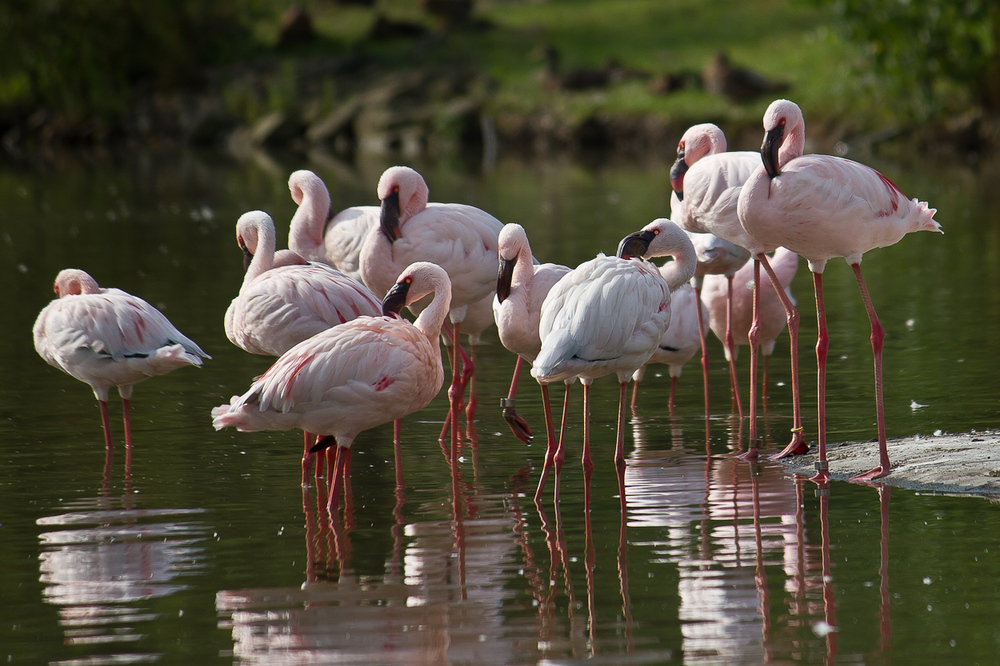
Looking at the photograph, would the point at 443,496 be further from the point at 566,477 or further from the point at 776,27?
the point at 776,27

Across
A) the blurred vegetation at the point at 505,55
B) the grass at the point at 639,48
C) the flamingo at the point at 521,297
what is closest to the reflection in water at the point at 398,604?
the flamingo at the point at 521,297

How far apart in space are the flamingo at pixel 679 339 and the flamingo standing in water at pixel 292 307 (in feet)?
6.88

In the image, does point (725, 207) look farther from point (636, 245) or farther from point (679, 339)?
point (679, 339)

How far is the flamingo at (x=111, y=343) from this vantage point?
7.61 m

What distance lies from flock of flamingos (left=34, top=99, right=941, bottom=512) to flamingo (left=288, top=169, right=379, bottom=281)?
15 millimetres

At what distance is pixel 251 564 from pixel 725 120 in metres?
29.3

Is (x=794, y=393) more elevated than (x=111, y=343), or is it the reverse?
(x=111, y=343)

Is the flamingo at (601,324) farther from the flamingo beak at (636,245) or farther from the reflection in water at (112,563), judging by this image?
the reflection in water at (112,563)

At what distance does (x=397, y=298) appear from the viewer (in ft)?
22.4

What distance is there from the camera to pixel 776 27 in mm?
42062

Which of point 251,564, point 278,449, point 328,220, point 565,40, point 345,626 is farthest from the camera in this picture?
point 565,40

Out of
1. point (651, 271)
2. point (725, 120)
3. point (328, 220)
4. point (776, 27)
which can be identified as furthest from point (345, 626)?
point (776, 27)

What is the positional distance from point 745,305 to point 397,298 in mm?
3319

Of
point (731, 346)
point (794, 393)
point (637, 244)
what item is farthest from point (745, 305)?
point (637, 244)
